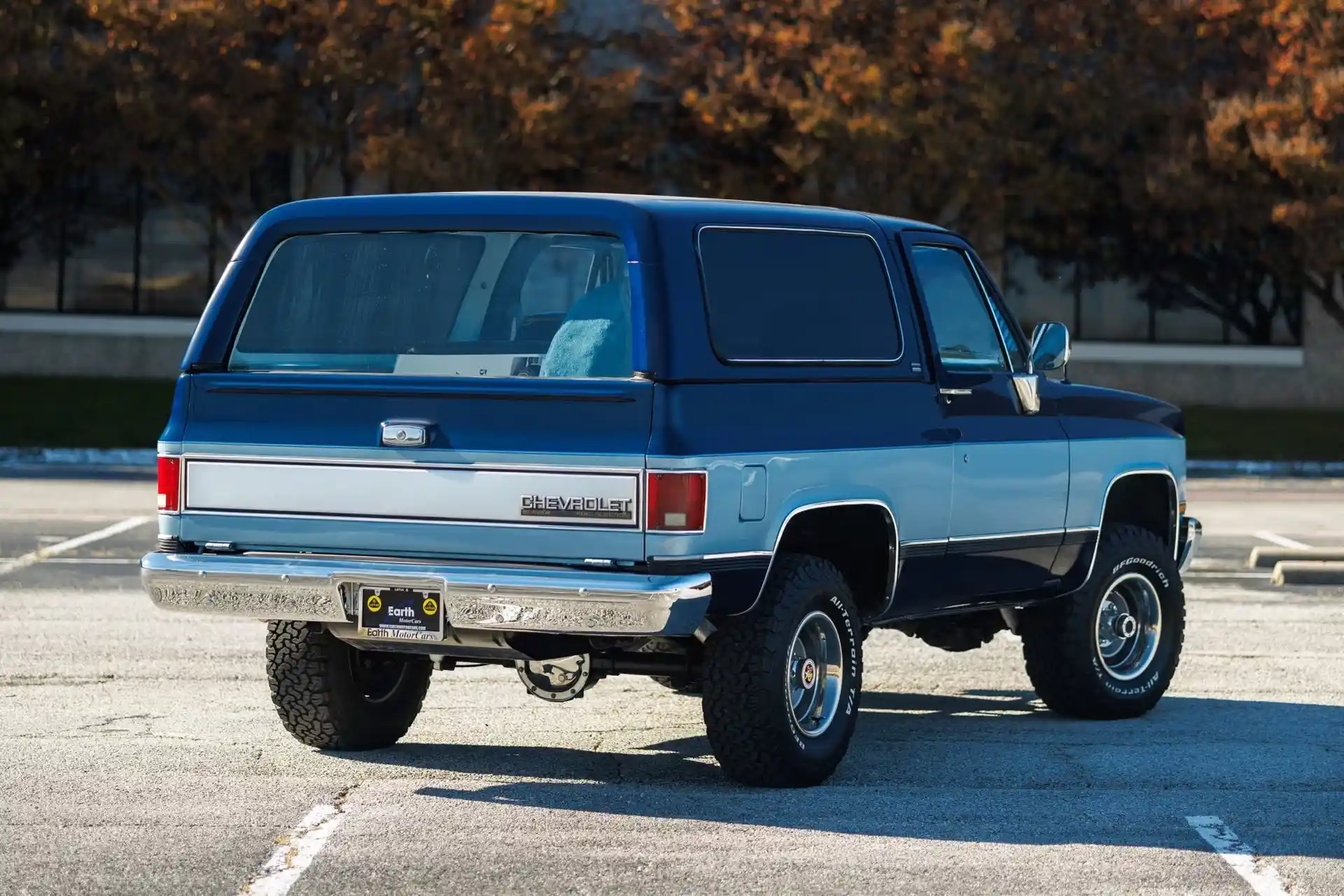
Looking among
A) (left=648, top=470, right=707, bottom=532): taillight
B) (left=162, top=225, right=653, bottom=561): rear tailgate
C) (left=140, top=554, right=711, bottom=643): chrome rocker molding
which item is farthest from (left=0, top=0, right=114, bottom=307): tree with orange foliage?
(left=648, top=470, right=707, bottom=532): taillight

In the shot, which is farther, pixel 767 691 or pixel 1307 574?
pixel 1307 574

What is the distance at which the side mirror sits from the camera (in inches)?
376

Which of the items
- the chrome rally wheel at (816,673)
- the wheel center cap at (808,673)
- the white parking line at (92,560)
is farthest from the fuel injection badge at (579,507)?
the white parking line at (92,560)

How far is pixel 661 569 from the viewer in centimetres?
748

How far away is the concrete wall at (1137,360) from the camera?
38.2m

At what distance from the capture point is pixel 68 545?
1695cm

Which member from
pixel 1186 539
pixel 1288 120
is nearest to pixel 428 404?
pixel 1186 539

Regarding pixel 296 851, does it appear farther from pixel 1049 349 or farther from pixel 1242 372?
pixel 1242 372

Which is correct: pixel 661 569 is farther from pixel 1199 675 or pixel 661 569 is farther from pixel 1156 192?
pixel 1156 192

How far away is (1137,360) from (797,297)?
3131 centimetres

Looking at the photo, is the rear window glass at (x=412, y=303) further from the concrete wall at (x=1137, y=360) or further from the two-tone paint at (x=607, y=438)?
the concrete wall at (x=1137, y=360)

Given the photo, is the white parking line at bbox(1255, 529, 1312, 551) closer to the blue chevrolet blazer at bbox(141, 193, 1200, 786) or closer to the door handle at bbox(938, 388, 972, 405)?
the blue chevrolet blazer at bbox(141, 193, 1200, 786)

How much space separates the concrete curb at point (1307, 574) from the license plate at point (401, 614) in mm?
9007

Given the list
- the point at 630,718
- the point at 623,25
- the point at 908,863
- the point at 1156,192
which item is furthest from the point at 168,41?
the point at 908,863
